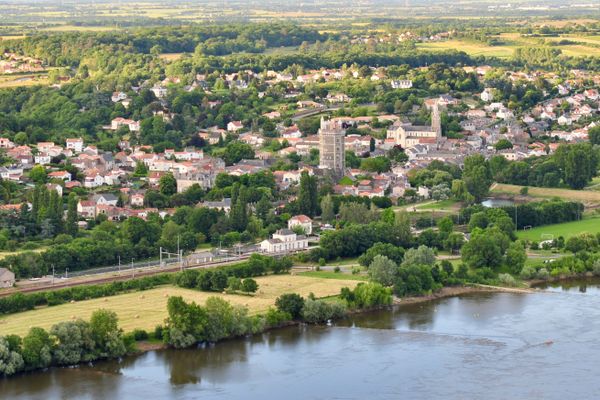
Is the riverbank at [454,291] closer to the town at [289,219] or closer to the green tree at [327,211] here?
the town at [289,219]

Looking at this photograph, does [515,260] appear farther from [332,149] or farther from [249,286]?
[332,149]

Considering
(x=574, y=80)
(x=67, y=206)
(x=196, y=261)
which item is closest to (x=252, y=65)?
(x=574, y=80)

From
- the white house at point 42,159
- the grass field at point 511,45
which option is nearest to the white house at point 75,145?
the white house at point 42,159

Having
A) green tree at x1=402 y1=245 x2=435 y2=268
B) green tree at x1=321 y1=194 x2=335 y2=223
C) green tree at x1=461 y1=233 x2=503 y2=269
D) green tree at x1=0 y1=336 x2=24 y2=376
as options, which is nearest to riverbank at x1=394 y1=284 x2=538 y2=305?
green tree at x1=402 y1=245 x2=435 y2=268

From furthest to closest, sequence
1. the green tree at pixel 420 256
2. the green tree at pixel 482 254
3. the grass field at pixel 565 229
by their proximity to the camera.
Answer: the grass field at pixel 565 229 < the green tree at pixel 482 254 < the green tree at pixel 420 256

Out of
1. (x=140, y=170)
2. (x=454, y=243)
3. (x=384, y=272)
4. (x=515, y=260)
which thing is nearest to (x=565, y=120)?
(x=140, y=170)

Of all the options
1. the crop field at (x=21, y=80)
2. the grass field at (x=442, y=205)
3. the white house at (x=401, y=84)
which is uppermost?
the crop field at (x=21, y=80)

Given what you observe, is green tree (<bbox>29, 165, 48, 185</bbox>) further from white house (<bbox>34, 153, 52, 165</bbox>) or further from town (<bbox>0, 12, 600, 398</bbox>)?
white house (<bbox>34, 153, 52, 165</bbox>)
